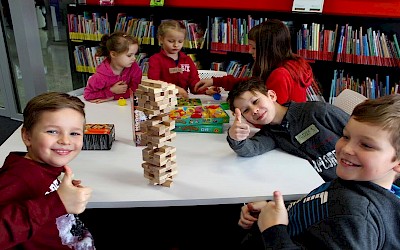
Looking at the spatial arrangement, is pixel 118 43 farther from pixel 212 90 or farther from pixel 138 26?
pixel 138 26

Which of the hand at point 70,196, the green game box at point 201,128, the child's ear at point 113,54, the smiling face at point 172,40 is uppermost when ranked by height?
the smiling face at point 172,40

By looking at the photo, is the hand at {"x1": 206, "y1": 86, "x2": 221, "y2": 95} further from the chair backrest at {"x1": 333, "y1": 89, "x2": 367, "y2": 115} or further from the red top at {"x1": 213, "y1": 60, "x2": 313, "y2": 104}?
the chair backrest at {"x1": 333, "y1": 89, "x2": 367, "y2": 115}

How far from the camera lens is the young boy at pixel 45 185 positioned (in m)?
0.96

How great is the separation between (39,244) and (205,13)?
3276mm

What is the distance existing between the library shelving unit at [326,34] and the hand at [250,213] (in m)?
2.49

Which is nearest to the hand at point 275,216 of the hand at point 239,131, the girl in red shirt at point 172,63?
A: the hand at point 239,131

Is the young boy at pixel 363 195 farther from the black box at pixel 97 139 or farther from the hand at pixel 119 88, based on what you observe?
the hand at pixel 119 88

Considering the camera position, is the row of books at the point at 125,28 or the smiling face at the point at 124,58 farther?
the row of books at the point at 125,28

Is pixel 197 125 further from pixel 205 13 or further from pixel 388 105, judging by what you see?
pixel 205 13

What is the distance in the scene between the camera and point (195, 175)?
1.45m

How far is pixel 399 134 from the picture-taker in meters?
0.98

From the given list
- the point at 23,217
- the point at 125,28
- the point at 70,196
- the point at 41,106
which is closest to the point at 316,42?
the point at 125,28

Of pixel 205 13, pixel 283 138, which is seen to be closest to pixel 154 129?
pixel 283 138

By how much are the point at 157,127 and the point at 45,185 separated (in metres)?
0.41
